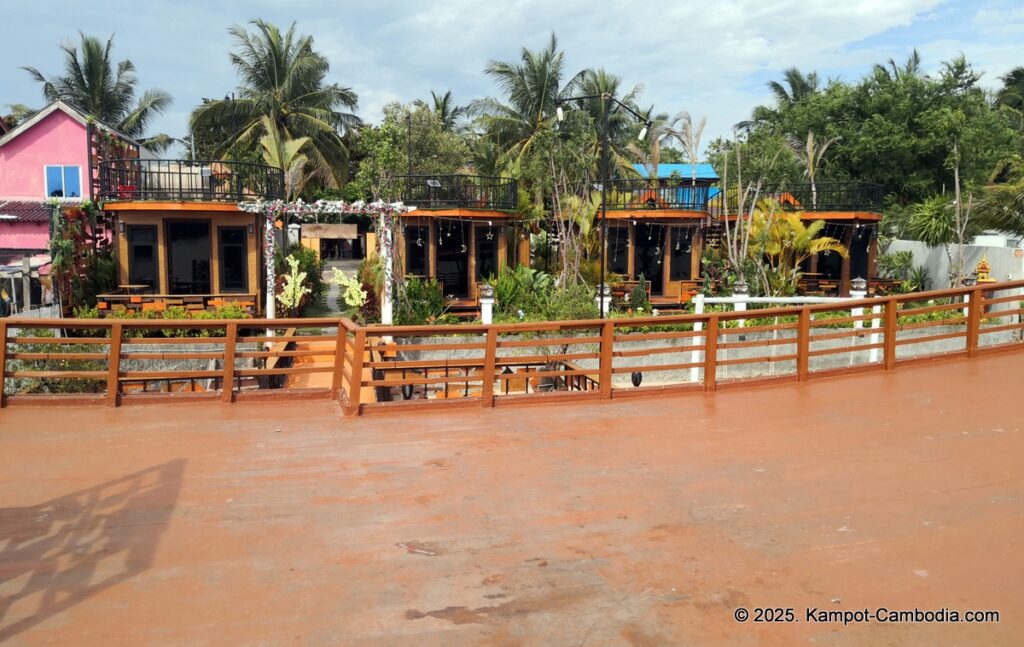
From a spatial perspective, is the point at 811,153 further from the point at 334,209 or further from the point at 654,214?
the point at 334,209

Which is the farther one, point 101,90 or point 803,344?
point 101,90

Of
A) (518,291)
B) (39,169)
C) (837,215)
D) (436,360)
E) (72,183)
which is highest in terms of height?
(39,169)

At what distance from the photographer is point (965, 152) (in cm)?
2814

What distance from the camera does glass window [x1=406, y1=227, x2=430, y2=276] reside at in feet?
63.1

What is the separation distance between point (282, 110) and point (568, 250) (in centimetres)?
1682

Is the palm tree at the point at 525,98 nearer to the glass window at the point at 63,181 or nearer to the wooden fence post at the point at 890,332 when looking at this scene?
the glass window at the point at 63,181

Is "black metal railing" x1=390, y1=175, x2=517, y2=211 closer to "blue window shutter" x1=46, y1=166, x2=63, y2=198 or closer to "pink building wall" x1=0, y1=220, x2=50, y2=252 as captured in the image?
"blue window shutter" x1=46, y1=166, x2=63, y2=198

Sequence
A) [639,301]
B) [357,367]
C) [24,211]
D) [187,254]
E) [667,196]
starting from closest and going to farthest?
[357,367]
[187,254]
[639,301]
[667,196]
[24,211]

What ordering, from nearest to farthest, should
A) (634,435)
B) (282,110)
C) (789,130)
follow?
(634,435)
(282,110)
(789,130)

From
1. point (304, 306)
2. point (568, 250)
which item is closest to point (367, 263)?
point (304, 306)

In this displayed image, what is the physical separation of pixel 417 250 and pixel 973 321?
12035 mm

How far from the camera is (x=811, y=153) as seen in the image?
28.3 meters

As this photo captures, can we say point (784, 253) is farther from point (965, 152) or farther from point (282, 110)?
point (282, 110)

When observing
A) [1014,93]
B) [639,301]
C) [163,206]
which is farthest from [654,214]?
[1014,93]
